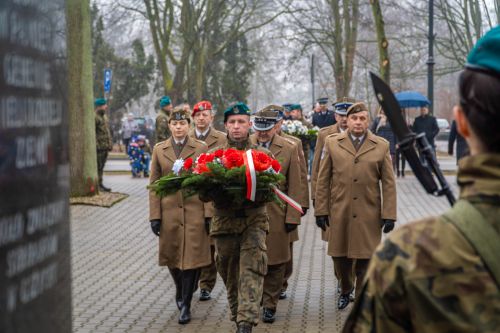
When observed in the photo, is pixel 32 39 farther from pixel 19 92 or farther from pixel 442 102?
pixel 442 102

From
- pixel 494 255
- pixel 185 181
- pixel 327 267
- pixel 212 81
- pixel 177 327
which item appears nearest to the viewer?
pixel 494 255

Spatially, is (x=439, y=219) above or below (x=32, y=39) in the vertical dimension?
below

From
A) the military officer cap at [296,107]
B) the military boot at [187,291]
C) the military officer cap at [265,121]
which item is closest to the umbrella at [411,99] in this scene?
the military officer cap at [296,107]

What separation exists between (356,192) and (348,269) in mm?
827

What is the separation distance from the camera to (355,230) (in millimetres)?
8906

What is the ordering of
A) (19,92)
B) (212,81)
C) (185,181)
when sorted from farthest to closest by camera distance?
1. (212,81)
2. (185,181)
3. (19,92)

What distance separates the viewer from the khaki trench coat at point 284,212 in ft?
29.3

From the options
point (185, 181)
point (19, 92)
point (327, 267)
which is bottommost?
point (327, 267)

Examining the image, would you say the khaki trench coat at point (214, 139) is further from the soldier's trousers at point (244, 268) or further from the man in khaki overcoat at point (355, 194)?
the soldier's trousers at point (244, 268)

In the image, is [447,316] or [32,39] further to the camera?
[32,39]

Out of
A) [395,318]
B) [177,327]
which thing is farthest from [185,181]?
[395,318]

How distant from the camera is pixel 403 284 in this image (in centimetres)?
220

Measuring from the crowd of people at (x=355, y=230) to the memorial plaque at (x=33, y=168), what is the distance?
0.92m

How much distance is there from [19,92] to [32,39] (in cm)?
21
